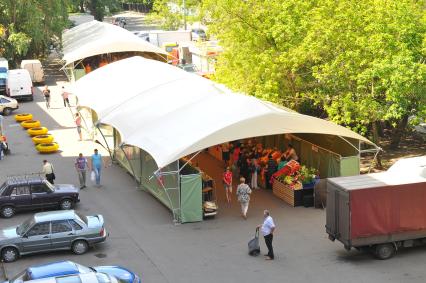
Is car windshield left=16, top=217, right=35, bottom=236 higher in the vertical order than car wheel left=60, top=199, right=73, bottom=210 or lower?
higher

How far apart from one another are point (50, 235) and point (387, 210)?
9.42 metres

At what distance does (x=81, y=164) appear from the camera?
90.7ft

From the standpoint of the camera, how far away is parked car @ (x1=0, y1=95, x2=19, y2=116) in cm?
4275

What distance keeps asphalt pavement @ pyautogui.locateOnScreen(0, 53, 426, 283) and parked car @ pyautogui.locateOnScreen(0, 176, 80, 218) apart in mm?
439

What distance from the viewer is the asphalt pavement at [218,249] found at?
19219 mm

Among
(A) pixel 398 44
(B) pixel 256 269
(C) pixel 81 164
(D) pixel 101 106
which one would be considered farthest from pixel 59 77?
(B) pixel 256 269

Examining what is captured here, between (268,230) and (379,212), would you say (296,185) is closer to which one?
(268,230)

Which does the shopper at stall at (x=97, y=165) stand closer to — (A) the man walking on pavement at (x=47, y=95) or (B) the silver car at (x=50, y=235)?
(B) the silver car at (x=50, y=235)

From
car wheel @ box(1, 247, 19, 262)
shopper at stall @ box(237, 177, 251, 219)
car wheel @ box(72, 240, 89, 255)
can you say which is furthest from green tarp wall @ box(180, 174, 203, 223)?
car wheel @ box(1, 247, 19, 262)

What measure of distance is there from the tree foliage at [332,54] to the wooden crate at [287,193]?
13.8ft

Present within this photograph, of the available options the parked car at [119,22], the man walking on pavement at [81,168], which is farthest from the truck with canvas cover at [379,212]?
the parked car at [119,22]

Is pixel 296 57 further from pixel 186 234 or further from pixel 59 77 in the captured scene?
pixel 59 77

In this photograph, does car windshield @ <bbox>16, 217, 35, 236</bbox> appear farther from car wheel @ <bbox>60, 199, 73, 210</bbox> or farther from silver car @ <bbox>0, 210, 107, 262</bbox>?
car wheel @ <bbox>60, 199, 73, 210</bbox>

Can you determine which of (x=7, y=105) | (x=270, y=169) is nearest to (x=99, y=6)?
(x=7, y=105)
